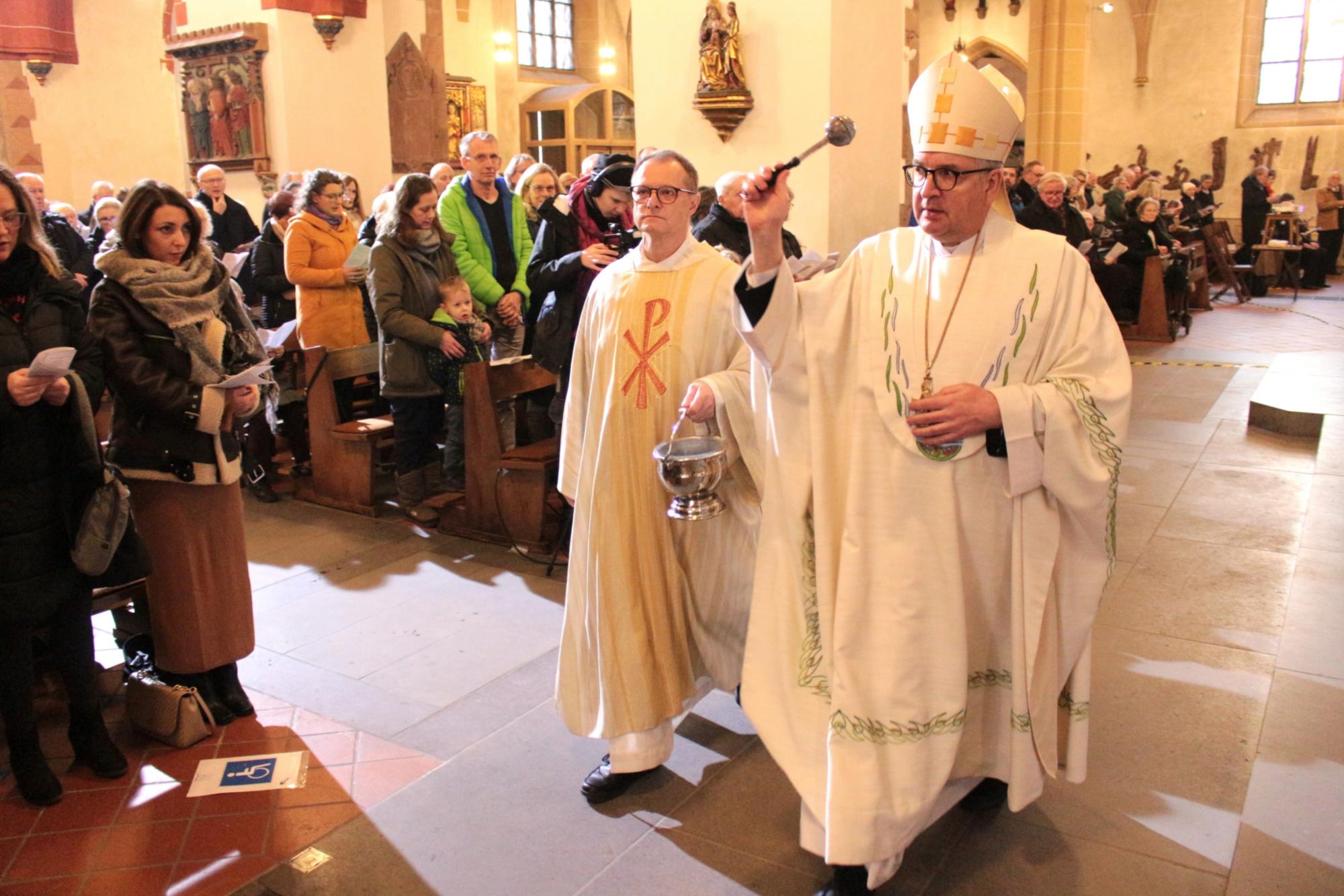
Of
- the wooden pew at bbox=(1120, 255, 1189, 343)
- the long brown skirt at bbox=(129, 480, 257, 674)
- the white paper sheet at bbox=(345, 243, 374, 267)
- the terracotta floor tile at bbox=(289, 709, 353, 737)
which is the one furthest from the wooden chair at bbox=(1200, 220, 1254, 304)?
the long brown skirt at bbox=(129, 480, 257, 674)

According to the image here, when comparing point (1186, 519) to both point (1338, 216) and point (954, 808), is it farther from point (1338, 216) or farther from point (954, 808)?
point (1338, 216)

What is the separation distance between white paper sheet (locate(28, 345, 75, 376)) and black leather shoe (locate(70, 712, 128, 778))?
3.25 ft

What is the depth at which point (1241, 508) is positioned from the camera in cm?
527

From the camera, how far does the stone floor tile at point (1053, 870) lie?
241 cm

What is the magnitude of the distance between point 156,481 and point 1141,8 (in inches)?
798

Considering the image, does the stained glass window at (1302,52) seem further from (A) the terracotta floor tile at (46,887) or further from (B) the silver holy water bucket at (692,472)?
(A) the terracotta floor tile at (46,887)

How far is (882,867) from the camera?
87.8 inches

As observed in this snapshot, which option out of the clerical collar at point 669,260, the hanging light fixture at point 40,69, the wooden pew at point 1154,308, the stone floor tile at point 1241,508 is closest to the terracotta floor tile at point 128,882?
the clerical collar at point 669,260

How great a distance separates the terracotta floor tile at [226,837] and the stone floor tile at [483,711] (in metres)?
0.50

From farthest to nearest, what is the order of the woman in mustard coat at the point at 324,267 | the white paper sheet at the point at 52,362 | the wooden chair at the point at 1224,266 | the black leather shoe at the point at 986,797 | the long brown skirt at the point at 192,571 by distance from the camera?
1. the wooden chair at the point at 1224,266
2. the woman in mustard coat at the point at 324,267
3. the long brown skirt at the point at 192,571
4. the black leather shoe at the point at 986,797
5. the white paper sheet at the point at 52,362

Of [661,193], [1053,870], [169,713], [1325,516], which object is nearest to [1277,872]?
[1053,870]

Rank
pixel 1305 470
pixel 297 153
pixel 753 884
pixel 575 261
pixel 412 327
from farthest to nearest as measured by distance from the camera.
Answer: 1. pixel 297 153
2. pixel 1305 470
3. pixel 412 327
4. pixel 575 261
5. pixel 753 884

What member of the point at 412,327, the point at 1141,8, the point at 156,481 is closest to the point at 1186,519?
the point at 412,327

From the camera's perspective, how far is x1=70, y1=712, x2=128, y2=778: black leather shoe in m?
3.02
